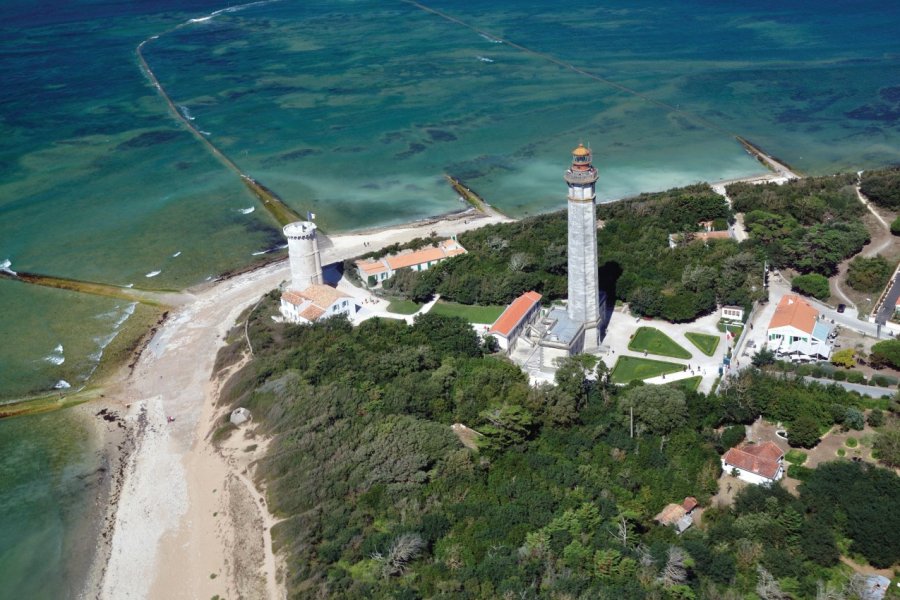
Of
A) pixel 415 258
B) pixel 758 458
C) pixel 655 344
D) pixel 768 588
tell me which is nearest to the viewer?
pixel 768 588

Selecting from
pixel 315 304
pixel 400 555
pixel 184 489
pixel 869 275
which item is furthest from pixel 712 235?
pixel 184 489

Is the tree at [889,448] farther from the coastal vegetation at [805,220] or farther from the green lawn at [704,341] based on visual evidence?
the coastal vegetation at [805,220]

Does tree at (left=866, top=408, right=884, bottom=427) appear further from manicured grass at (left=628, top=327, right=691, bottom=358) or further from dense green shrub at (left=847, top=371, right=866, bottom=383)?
manicured grass at (left=628, top=327, right=691, bottom=358)

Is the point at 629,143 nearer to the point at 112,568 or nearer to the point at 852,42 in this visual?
the point at 852,42

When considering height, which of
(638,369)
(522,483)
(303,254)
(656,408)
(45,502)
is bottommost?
(45,502)

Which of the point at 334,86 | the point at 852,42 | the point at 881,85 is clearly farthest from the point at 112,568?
the point at 852,42

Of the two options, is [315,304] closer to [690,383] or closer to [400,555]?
[690,383]

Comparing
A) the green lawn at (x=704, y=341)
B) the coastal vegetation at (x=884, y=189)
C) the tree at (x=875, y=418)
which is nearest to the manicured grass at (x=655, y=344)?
the green lawn at (x=704, y=341)
